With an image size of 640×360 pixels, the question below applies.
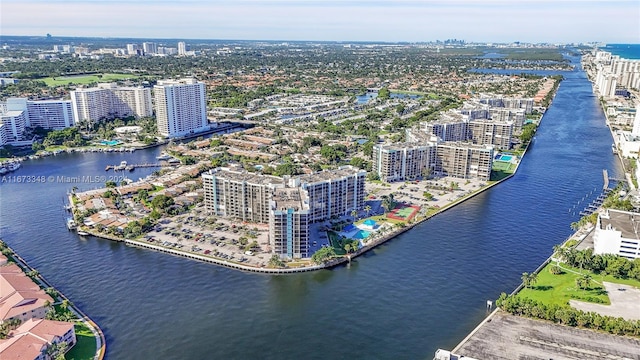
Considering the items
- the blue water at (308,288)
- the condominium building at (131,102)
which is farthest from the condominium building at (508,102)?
the condominium building at (131,102)

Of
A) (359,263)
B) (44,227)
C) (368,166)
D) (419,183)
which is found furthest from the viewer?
(368,166)

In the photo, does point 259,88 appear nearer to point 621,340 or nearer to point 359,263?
point 359,263

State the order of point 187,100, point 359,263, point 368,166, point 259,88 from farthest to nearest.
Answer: point 259,88
point 187,100
point 368,166
point 359,263

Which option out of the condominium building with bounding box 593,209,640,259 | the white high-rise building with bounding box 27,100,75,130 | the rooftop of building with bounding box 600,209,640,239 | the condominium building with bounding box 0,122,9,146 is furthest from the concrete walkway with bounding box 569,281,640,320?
the white high-rise building with bounding box 27,100,75,130

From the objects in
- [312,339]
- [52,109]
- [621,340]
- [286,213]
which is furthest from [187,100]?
[621,340]

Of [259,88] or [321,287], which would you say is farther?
[259,88]

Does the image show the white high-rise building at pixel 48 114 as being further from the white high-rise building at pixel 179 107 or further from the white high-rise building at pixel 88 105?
the white high-rise building at pixel 179 107

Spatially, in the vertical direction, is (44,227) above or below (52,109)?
below
